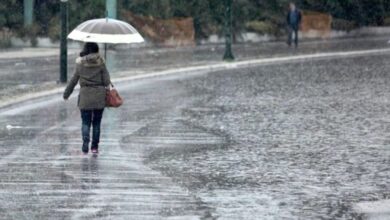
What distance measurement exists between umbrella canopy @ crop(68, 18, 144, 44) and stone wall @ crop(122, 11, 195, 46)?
3502 centimetres

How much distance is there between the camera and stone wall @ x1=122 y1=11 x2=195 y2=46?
5394 centimetres

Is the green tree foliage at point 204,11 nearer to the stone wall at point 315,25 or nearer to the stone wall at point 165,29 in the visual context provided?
the stone wall at point 165,29

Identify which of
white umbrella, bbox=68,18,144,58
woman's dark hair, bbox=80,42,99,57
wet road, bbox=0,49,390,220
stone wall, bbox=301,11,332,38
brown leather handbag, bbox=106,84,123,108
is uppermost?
white umbrella, bbox=68,18,144,58

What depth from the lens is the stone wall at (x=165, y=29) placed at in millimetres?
53938

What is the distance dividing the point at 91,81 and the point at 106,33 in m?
1.00

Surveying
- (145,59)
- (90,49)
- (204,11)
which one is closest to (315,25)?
(204,11)

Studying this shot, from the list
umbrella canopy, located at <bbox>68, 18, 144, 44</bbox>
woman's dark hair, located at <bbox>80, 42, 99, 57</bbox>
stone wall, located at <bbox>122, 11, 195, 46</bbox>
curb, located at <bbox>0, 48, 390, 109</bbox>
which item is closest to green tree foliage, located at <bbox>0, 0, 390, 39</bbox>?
stone wall, located at <bbox>122, 11, 195, 46</bbox>

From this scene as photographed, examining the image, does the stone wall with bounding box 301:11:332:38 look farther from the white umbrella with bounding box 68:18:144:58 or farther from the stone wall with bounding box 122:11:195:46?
the white umbrella with bounding box 68:18:144:58

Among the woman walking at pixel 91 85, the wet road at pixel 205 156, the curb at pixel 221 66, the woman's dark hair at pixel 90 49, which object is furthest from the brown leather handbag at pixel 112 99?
the curb at pixel 221 66

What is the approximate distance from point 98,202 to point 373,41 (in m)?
47.6

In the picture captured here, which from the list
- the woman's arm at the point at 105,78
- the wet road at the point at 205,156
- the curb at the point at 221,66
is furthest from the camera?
the curb at the point at 221,66

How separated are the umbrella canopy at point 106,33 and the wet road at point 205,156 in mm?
1537

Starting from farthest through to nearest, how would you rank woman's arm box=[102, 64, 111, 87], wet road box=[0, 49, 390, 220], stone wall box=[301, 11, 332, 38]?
stone wall box=[301, 11, 332, 38] → woman's arm box=[102, 64, 111, 87] → wet road box=[0, 49, 390, 220]

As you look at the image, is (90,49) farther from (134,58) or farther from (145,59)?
(134,58)
